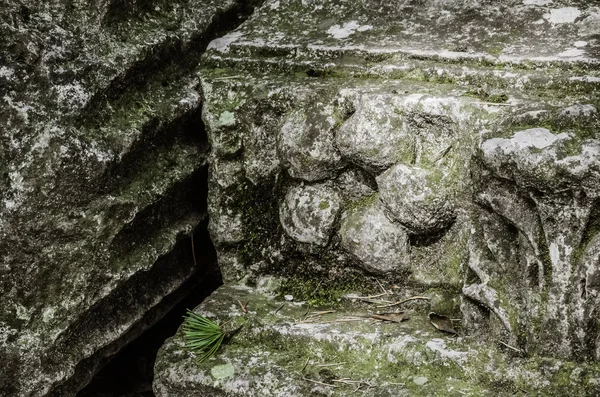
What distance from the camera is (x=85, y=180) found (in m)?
2.21

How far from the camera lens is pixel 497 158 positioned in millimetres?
1938

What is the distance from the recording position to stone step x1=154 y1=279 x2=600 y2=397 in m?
1.91

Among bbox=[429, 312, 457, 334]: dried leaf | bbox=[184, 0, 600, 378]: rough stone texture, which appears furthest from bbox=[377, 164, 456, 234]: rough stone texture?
bbox=[429, 312, 457, 334]: dried leaf

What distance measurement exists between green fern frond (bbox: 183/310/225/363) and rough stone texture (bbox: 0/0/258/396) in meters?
0.26

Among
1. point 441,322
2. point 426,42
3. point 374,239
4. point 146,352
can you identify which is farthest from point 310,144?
point 146,352

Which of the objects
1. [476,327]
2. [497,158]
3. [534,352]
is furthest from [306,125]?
[534,352]

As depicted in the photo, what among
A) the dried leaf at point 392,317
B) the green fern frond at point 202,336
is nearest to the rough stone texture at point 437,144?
the dried leaf at point 392,317

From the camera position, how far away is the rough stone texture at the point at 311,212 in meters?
2.29

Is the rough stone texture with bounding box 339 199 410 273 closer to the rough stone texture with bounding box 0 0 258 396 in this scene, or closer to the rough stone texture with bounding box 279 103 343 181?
the rough stone texture with bounding box 279 103 343 181

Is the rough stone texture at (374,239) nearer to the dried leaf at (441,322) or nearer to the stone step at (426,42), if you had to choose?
the dried leaf at (441,322)

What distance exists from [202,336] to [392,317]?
0.51 m

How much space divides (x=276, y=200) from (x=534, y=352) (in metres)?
0.85

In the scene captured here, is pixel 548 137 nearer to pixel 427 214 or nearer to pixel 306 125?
pixel 427 214

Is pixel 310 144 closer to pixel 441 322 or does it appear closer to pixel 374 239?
pixel 374 239
